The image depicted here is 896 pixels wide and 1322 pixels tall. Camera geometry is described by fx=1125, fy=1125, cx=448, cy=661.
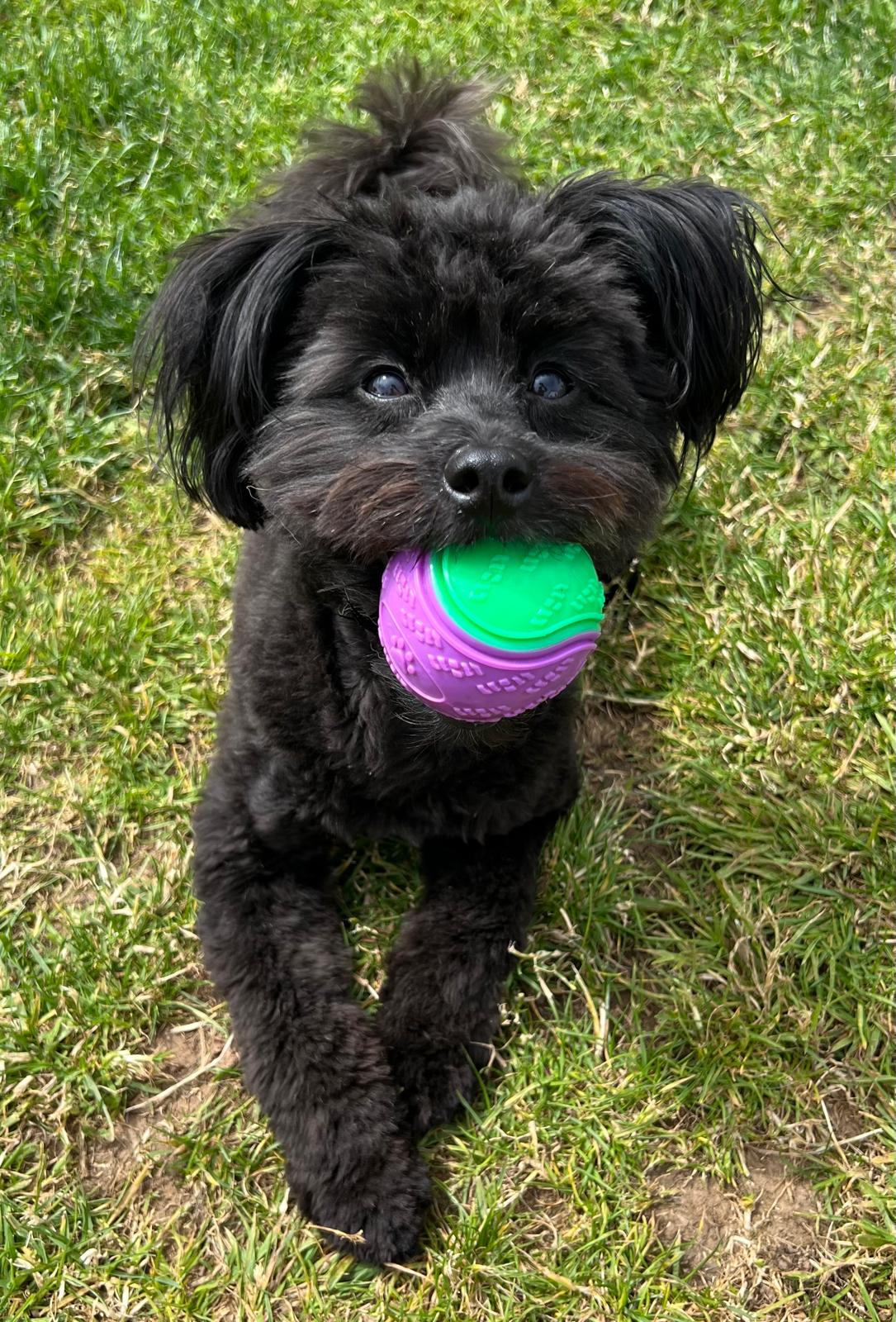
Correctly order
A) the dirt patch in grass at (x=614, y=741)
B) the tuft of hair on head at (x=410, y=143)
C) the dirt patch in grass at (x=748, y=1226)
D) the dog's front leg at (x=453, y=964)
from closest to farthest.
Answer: the dirt patch in grass at (x=748, y=1226) → the dog's front leg at (x=453, y=964) → the tuft of hair on head at (x=410, y=143) → the dirt patch in grass at (x=614, y=741)

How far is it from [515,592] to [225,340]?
2.54ft

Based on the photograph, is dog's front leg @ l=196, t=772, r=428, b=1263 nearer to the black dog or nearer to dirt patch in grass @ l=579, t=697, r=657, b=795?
the black dog

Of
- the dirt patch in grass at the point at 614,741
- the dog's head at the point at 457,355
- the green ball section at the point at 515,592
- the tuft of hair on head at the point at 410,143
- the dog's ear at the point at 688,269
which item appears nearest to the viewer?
the green ball section at the point at 515,592

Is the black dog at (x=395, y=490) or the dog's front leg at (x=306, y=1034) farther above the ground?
the black dog at (x=395, y=490)

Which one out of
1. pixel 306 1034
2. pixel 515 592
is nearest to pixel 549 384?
pixel 515 592

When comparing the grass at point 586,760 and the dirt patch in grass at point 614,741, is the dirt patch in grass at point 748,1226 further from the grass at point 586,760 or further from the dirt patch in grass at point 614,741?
the dirt patch in grass at point 614,741

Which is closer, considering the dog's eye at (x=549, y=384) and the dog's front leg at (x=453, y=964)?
the dog's eye at (x=549, y=384)

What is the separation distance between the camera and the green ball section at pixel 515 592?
5.32 ft

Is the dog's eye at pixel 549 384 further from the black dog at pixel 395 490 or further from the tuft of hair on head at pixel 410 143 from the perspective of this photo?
the tuft of hair on head at pixel 410 143

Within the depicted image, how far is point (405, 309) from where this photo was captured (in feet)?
6.02

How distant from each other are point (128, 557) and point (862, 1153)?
229 centimetres

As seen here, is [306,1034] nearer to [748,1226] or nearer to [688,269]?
[748,1226]

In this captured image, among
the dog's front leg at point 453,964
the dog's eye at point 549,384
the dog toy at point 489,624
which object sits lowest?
the dog's front leg at point 453,964

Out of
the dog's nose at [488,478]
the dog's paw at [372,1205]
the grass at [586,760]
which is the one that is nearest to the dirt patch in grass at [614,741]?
the grass at [586,760]
